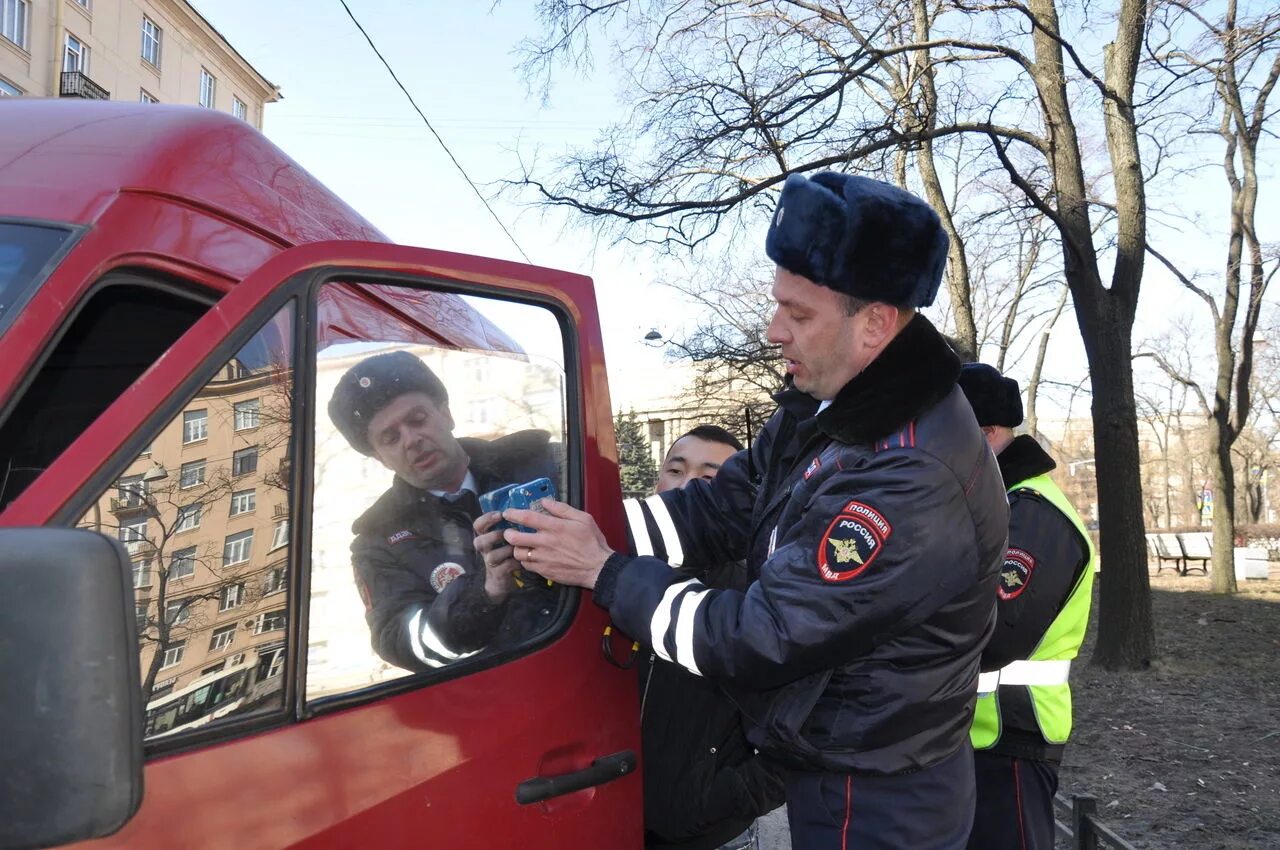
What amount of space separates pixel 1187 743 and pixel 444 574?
6.97 m

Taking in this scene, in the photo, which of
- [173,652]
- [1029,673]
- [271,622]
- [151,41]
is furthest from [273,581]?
[151,41]

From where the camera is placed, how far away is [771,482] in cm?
223

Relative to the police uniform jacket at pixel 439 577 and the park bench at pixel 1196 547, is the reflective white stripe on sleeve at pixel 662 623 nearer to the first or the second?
the police uniform jacket at pixel 439 577

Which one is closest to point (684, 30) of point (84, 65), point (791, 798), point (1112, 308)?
point (1112, 308)

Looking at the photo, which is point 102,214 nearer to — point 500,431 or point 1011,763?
point 500,431

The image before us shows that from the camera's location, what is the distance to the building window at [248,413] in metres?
1.62

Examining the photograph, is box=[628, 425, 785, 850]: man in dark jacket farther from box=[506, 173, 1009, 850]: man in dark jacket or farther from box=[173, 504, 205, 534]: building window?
box=[173, 504, 205, 534]: building window

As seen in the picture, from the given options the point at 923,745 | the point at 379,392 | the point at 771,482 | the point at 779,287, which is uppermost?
the point at 779,287

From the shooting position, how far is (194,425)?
1.54m

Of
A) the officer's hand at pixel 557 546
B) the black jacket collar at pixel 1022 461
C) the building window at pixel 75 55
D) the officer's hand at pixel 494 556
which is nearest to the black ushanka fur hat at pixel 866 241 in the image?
the officer's hand at pixel 557 546

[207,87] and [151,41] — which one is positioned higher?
[151,41]

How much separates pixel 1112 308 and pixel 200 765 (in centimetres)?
964

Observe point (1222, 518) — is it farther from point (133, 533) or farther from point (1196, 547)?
point (133, 533)

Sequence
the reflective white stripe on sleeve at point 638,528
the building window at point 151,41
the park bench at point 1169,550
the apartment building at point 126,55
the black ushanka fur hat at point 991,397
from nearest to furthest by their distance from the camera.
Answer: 1. the reflective white stripe on sleeve at point 638,528
2. the black ushanka fur hat at point 991,397
3. the apartment building at point 126,55
4. the park bench at point 1169,550
5. the building window at point 151,41
